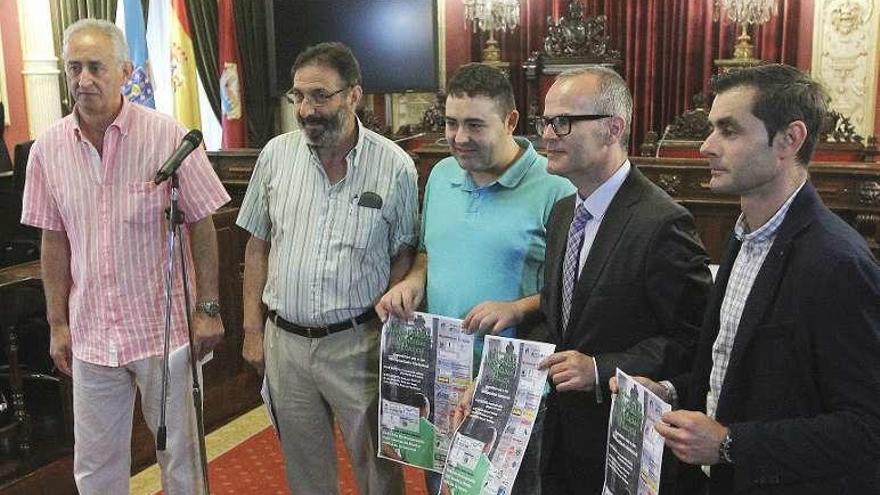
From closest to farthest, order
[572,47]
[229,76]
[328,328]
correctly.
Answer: [328,328], [572,47], [229,76]

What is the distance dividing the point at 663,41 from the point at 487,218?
20.4 feet

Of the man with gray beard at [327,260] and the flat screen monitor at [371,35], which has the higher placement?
the flat screen monitor at [371,35]

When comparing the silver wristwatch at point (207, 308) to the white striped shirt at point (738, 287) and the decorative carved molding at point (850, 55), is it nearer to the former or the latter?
the white striped shirt at point (738, 287)

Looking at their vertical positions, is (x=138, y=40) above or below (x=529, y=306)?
above

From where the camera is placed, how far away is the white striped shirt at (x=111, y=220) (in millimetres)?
2242

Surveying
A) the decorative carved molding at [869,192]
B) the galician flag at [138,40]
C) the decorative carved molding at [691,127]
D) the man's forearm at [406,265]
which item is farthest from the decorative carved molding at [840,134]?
the galician flag at [138,40]

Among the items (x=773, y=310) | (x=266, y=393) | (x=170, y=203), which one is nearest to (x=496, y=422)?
(x=773, y=310)

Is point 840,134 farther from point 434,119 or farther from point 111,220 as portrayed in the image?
point 111,220

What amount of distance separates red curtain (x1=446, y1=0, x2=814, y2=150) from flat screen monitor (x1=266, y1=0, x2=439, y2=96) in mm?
861

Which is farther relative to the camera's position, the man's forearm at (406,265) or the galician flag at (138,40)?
the galician flag at (138,40)

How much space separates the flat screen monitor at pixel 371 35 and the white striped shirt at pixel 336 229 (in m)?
5.28

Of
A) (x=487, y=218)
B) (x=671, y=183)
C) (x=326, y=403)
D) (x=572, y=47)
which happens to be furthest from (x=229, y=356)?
(x=572, y=47)

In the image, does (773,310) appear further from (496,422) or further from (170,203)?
(170,203)

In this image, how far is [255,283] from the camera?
236 cm
